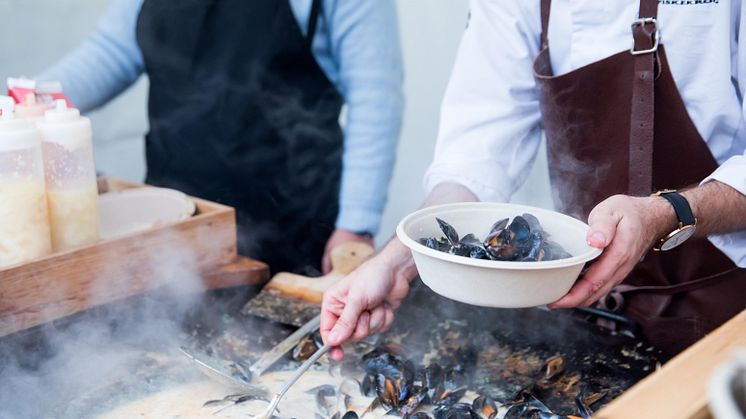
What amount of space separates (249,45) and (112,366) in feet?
5.49

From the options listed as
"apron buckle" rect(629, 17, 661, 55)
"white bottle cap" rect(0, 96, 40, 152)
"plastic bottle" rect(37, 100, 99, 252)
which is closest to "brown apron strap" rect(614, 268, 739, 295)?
"apron buckle" rect(629, 17, 661, 55)

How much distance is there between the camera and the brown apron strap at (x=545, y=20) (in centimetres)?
216

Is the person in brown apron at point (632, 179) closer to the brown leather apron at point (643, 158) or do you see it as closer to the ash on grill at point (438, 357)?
the brown leather apron at point (643, 158)

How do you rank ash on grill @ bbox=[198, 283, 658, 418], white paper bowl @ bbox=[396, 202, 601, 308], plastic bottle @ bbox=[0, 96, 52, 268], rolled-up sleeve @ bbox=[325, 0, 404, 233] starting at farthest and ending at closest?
rolled-up sleeve @ bbox=[325, 0, 404, 233], plastic bottle @ bbox=[0, 96, 52, 268], ash on grill @ bbox=[198, 283, 658, 418], white paper bowl @ bbox=[396, 202, 601, 308]

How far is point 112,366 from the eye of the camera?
1.93m

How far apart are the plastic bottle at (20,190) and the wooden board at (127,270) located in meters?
0.07

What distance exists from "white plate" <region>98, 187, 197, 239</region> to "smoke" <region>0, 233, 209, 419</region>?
211 mm

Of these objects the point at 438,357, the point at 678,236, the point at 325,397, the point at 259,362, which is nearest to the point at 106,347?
the point at 259,362

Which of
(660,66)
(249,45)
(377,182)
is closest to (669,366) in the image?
(660,66)

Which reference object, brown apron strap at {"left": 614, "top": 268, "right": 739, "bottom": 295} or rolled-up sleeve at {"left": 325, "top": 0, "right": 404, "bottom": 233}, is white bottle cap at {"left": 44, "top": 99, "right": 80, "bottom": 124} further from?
brown apron strap at {"left": 614, "top": 268, "right": 739, "bottom": 295}

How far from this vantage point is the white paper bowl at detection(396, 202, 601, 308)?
4.52 feet

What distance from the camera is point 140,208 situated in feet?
8.13

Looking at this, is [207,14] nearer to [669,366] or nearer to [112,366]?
[112,366]

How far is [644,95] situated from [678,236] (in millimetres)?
463
